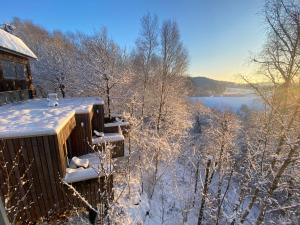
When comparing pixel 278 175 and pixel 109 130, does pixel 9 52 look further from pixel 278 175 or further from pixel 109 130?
pixel 278 175

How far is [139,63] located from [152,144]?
9.73 m

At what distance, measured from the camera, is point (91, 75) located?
1764 cm

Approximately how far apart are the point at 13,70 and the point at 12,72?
19 centimetres

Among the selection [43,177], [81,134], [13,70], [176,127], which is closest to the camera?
[43,177]

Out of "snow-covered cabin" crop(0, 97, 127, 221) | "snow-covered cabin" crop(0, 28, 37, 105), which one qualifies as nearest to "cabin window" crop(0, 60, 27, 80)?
"snow-covered cabin" crop(0, 28, 37, 105)

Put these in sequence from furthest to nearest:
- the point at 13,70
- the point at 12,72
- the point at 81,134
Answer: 1. the point at 13,70
2. the point at 12,72
3. the point at 81,134

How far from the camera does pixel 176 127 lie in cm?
1831

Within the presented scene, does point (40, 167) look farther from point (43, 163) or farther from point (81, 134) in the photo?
point (81, 134)

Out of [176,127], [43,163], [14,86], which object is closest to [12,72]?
A: [14,86]

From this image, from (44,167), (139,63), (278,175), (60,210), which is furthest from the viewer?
(139,63)

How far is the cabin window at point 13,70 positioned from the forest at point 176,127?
233 inches

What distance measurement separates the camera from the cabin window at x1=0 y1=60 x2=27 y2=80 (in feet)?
31.9

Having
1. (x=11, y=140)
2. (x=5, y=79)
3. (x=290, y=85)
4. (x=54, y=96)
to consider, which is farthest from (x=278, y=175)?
(x=5, y=79)

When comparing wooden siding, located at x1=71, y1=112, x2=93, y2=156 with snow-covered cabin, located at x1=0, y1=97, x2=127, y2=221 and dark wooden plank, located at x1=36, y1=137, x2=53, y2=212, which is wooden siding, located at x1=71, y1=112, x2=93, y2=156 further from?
dark wooden plank, located at x1=36, y1=137, x2=53, y2=212
